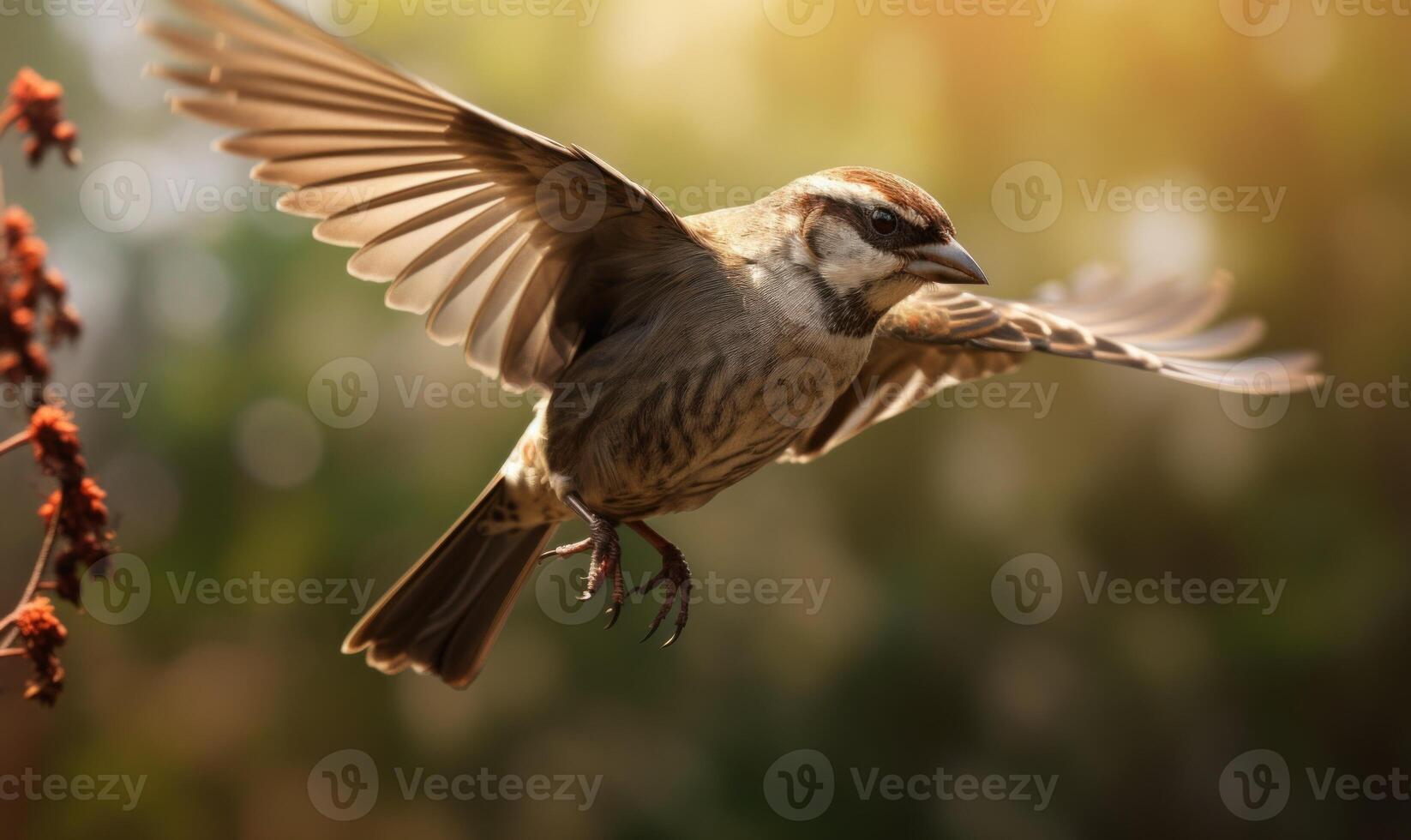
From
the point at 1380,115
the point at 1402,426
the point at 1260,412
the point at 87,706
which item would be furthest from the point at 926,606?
the point at 87,706

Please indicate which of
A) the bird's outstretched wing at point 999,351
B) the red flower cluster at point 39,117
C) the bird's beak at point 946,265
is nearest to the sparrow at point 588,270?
the bird's beak at point 946,265

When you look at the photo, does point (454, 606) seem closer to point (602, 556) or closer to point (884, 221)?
point (602, 556)

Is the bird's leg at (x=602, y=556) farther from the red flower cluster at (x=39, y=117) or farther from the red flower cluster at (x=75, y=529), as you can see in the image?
the red flower cluster at (x=39, y=117)

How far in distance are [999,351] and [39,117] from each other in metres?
1.65

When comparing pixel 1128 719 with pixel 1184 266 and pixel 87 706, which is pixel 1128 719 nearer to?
pixel 1184 266

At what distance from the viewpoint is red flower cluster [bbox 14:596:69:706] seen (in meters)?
0.90

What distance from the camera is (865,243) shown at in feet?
5.50

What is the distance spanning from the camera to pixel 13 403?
0.92 metres

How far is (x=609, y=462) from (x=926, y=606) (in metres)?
1.61

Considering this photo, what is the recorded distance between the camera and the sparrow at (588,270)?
1.47 metres

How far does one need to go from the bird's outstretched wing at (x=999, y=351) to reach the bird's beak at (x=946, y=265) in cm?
39

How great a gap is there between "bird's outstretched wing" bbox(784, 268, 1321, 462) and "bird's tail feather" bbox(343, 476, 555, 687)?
0.57 metres

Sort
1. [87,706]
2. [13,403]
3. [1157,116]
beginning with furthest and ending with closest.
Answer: [1157,116]
[87,706]
[13,403]

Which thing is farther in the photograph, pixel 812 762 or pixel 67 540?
pixel 812 762
